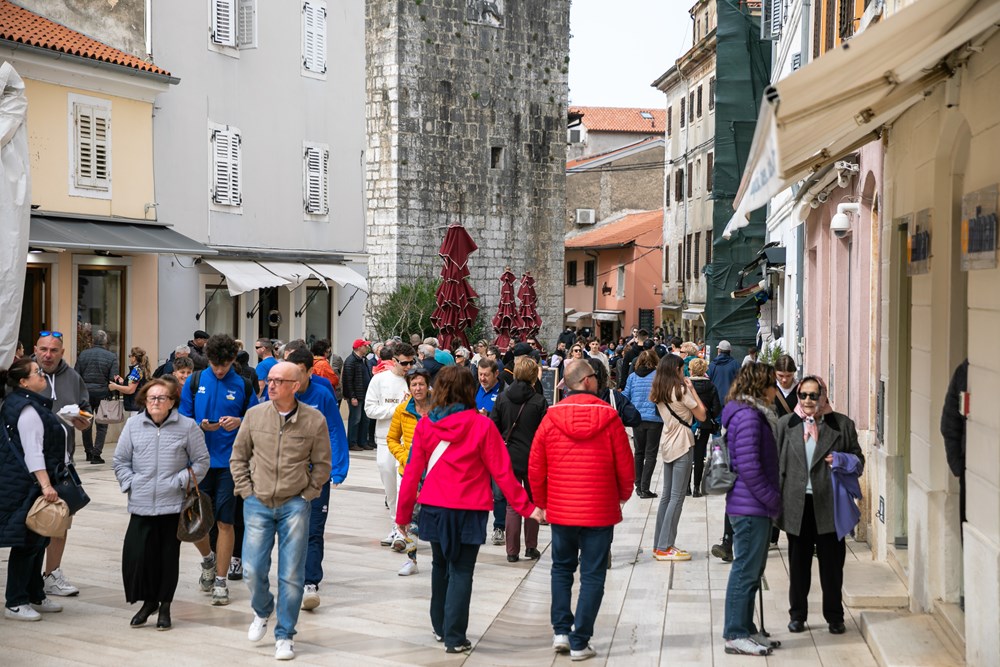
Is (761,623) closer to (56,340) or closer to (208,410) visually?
(208,410)

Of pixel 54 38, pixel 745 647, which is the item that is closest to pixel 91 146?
pixel 54 38

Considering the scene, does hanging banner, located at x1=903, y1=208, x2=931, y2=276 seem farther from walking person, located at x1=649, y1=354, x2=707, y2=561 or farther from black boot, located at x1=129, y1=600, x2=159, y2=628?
black boot, located at x1=129, y1=600, x2=159, y2=628

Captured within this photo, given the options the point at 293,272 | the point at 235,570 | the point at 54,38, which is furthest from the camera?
the point at 293,272

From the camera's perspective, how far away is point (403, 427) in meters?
10.6

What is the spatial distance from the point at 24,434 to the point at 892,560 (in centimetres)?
627

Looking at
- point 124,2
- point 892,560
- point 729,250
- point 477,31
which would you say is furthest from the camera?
point 477,31

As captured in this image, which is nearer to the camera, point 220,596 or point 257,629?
point 257,629

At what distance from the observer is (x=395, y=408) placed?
11195mm

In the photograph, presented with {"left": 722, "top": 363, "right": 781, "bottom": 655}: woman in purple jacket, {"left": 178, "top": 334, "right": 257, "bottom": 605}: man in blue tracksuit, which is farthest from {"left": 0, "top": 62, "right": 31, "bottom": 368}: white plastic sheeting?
{"left": 722, "top": 363, "right": 781, "bottom": 655}: woman in purple jacket

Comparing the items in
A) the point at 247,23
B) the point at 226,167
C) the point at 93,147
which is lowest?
the point at 93,147

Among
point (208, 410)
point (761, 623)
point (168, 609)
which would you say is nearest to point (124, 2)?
point (208, 410)

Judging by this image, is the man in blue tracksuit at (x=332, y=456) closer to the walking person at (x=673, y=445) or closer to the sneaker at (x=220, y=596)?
the sneaker at (x=220, y=596)

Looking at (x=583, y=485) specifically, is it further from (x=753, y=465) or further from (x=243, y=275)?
(x=243, y=275)

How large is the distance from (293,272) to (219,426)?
1715cm
